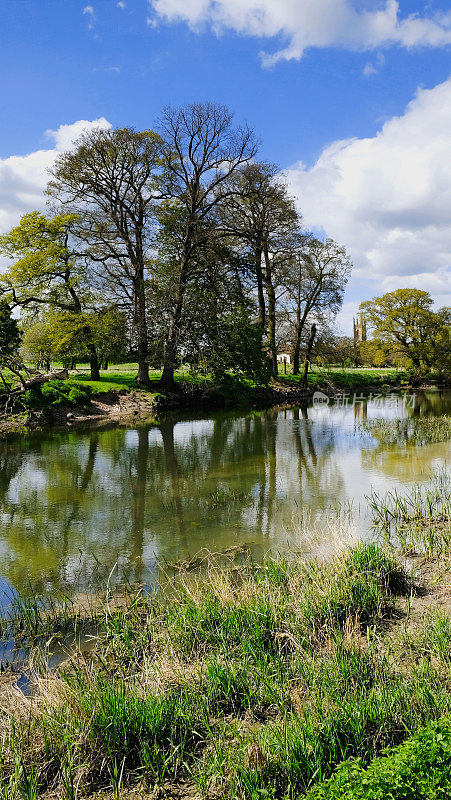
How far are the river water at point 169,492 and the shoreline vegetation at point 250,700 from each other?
66.4 inches

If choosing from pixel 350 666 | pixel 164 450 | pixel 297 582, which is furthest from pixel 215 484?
pixel 350 666

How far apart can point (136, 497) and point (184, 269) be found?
22691 millimetres

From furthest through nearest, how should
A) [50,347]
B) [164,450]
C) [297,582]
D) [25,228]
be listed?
1. [50,347]
2. [25,228]
3. [164,450]
4. [297,582]

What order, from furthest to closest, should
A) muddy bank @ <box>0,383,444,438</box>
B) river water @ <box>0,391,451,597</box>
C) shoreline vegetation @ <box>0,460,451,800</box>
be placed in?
muddy bank @ <box>0,383,444,438</box> < river water @ <box>0,391,451,597</box> < shoreline vegetation @ <box>0,460,451,800</box>

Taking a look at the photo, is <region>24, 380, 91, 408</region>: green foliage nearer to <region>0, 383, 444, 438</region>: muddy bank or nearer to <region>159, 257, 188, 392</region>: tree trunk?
<region>0, 383, 444, 438</region>: muddy bank

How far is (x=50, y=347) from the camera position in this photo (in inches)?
1291

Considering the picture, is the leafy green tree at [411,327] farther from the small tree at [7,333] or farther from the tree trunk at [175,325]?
the small tree at [7,333]

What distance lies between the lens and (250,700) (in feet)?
13.5

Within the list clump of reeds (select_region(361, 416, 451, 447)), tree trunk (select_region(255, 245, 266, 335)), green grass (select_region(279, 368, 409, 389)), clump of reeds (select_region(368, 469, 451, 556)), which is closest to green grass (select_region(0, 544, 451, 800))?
clump of reeds (select_region(368, 469, 451, 556))

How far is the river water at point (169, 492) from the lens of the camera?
27.6ft

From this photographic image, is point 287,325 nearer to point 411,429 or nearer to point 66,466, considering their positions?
point 411,429

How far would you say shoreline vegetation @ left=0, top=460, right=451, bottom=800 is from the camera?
3.31m

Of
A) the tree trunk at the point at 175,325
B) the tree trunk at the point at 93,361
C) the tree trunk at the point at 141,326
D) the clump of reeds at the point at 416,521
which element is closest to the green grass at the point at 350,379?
the tree trunk at the point at 175,325

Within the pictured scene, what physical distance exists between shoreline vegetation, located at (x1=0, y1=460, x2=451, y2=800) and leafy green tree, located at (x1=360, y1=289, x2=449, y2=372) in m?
53.0
